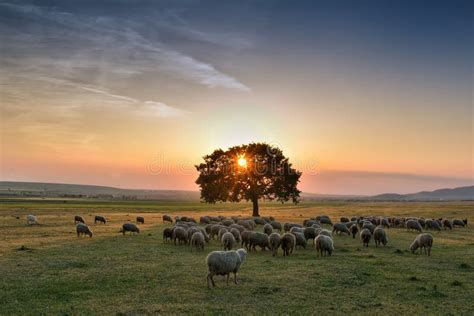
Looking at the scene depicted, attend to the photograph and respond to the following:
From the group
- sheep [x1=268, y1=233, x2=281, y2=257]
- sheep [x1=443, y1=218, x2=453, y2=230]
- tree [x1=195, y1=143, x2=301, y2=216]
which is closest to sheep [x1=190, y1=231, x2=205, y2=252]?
sheep [x1=268, y1=233, x2=281, y2=257]

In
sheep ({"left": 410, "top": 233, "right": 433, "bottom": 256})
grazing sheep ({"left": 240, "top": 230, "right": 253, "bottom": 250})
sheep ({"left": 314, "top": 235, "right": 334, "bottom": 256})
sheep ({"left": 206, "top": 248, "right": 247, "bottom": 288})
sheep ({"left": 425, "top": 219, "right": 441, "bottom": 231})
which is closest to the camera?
sheep ({"left": 206, "top": 248, "right": 247, "bottom": 288})

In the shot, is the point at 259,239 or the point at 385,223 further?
the point at 385,223

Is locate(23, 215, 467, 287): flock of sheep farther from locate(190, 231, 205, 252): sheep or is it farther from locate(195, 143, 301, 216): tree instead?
locate(195, 143, 301, 216): tree

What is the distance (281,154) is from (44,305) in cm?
5757

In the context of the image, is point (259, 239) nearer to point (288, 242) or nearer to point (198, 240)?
point (288, 242)

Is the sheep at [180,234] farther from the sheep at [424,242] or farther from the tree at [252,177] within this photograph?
the tree at [252,177]

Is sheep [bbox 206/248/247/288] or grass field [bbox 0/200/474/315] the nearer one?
grass field [bbox 0/200/474/315]

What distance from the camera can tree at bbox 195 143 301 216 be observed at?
6656 cm

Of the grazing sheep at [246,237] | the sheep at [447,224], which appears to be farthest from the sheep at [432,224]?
the grazing sheep at [246,237]

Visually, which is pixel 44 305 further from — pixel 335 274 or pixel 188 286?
pixel 335 274

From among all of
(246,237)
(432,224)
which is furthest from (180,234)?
(432,224)

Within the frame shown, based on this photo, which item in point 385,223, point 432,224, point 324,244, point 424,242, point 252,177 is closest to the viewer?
point 324,244

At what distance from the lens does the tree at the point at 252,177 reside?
218 feet

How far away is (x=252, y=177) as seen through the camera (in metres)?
66.5
